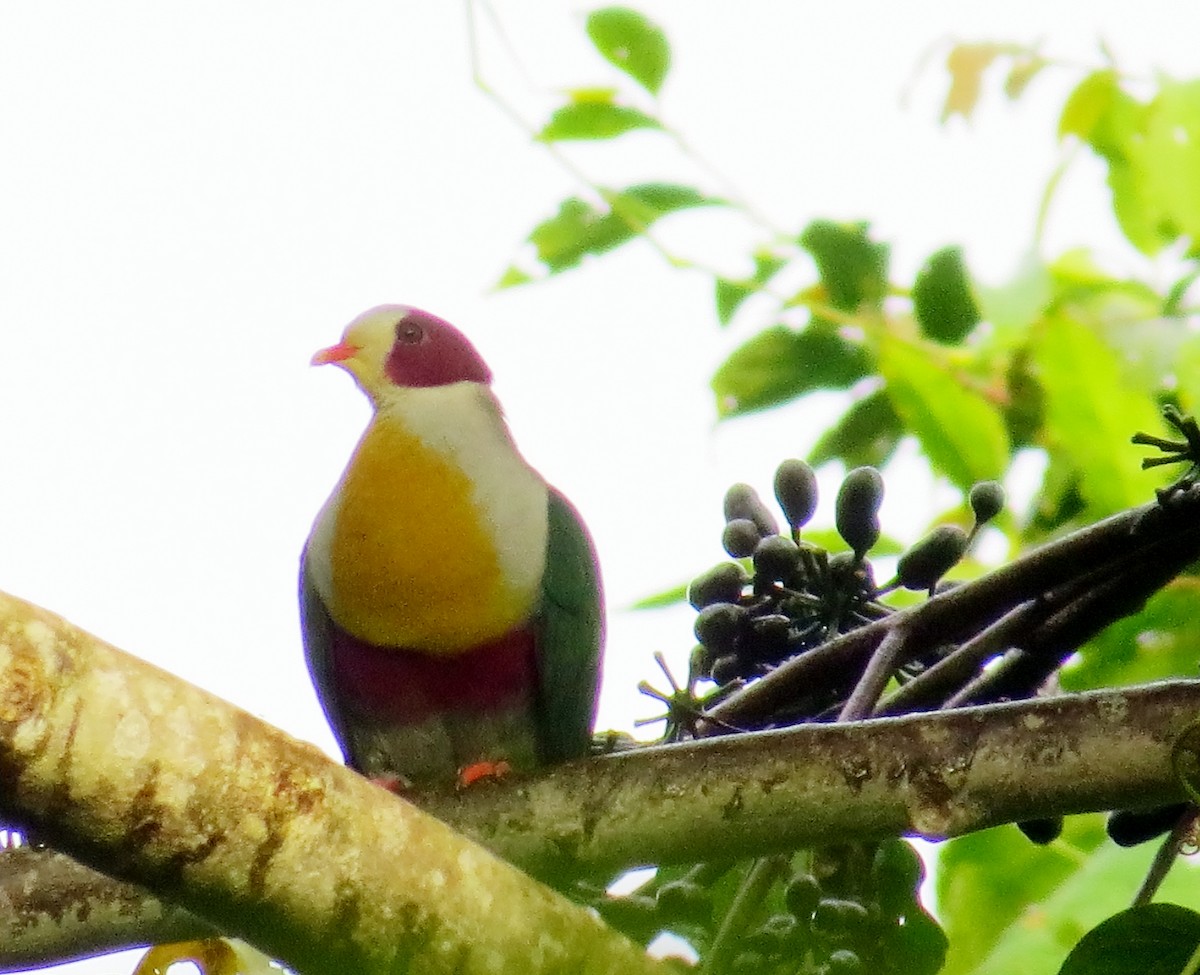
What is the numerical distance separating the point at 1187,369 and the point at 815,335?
0.74 metres

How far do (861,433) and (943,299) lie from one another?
31 cm

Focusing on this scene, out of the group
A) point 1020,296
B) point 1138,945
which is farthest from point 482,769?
point 1020,296

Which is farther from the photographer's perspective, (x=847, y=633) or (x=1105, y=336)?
(x=1105, y=336)

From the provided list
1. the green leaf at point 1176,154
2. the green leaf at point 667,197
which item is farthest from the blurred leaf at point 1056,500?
the green leaf at point 667,197

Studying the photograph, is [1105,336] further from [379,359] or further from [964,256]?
[379,359]

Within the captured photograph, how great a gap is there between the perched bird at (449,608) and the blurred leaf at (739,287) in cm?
75

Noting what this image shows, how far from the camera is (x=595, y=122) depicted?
2455 mm

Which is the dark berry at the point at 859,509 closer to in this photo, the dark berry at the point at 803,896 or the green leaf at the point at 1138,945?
the dark berry at the point at 803,896

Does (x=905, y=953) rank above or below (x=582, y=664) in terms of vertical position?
below

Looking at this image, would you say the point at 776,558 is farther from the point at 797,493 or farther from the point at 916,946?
the point at 916,946

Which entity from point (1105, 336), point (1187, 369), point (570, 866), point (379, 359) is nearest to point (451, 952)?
point (570, 866)

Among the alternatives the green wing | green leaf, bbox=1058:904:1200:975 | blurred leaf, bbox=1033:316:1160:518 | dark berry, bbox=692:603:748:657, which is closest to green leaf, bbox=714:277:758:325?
blurred leaf, bbox=1033:316:1160:518

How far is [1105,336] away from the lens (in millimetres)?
2330

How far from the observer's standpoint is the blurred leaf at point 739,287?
2.63 metres
